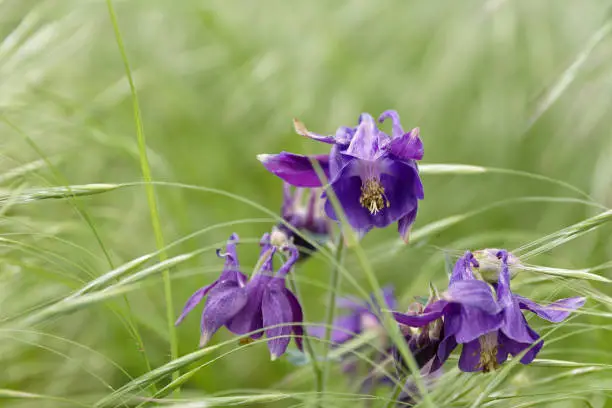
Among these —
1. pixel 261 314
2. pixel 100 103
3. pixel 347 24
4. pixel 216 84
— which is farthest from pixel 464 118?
pixel 261 314

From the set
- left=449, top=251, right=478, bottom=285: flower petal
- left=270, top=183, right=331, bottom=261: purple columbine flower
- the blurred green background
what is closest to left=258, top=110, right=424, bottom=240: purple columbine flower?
left=449, top=251, right=478, bottom=285: flower petal

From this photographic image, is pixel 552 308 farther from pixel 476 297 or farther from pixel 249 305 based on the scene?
pixel 249 305

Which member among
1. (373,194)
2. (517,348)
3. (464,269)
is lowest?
(517,348)

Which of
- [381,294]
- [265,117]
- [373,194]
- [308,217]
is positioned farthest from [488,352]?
[265,117]

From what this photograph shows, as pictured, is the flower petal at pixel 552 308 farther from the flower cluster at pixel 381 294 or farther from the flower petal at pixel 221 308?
the flower petal at pixel 221 308

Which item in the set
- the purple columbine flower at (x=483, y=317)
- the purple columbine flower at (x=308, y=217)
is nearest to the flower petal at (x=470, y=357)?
the purple columbine flower at (x=483, y=317)

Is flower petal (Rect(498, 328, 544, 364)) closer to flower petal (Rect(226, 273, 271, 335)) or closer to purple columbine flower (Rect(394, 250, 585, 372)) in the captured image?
purple columbine flower (Rect(394, 250, 585, 372))

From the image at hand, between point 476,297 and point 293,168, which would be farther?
point 293,168
